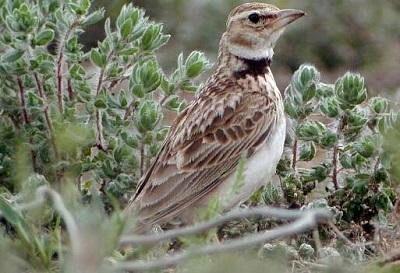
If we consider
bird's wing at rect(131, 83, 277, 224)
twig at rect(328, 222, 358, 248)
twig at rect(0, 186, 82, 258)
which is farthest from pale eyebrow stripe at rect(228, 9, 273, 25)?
twig at rect(0, 186, 82, 258)

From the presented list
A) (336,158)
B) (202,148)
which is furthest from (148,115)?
(336,158)

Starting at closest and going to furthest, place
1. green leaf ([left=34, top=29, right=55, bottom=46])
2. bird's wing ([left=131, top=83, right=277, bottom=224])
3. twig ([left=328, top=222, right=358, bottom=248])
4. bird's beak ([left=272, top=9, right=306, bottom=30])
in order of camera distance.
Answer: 1. twig ([left=328, top=222, right=358, bottom=248])
2. bird's wing ([left=131, top=83, right=277, bottom=224])
3. green leaf ([left=34, top=29, right=55, bottom=46])
4. bird's beak ([left=272, top=9, right=306, bottom=30])

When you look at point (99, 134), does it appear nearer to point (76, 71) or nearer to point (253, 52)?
point (76, 71)

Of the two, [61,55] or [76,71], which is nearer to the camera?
[61,55]

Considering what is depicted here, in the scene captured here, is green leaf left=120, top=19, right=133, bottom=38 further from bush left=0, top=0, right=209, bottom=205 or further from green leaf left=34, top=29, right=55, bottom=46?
green leaf left=34, top=29, right=55, bottom=46

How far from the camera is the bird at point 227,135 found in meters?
5.39

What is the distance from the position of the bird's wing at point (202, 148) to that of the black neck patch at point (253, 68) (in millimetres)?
120

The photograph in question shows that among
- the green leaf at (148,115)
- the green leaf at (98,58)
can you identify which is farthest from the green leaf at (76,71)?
the green leaf at (148,115)

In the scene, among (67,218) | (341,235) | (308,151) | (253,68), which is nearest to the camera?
(67,218)

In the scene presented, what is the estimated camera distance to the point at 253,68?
5992 millimetres

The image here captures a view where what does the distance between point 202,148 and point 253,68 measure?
1.80 feet

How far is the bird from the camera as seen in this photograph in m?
5.39

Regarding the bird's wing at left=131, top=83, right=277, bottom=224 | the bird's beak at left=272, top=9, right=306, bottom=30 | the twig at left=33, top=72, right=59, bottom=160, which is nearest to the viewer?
the bird's wing at left=131, top=83, right=277, bottom=224

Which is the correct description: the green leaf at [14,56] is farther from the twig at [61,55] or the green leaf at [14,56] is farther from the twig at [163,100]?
the twig at [163,100]
